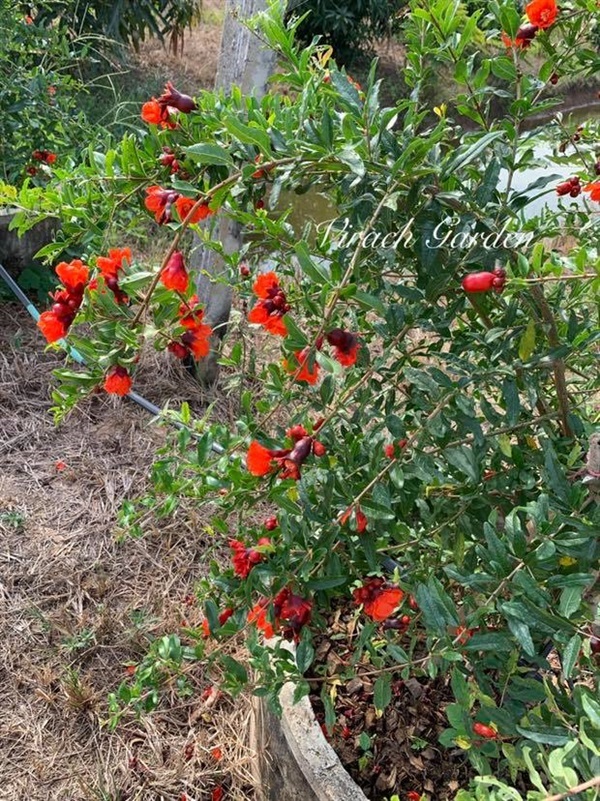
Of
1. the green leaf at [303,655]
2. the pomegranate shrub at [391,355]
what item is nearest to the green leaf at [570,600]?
the pomegranate shrub at [391,355]

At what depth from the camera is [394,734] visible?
114cm

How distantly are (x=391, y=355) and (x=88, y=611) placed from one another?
1077 millimetres

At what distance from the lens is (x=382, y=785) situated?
1069mm

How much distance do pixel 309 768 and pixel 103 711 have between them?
2.07 feet

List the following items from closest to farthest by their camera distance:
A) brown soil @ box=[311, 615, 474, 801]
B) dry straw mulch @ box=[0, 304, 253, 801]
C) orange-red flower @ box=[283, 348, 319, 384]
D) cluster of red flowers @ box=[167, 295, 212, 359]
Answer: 1. orange-red flower @ box=[283, 348, 319, 384]
2. cluster of red flowers @ box=[167, 295, 212, 359]
3. brown soil @ box=[311, 615, 474, 801]
4. dry straw mulch @ box=[0, 304, 253, 801]

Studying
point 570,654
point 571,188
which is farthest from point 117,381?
point 571,188

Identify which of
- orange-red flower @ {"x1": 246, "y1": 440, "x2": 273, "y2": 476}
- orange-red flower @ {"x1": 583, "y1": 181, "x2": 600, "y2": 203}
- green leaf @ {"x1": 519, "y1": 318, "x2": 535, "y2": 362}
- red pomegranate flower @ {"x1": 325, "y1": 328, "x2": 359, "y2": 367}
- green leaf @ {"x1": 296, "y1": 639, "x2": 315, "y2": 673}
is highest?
orange-red flower @ {"x1": 583, "y1": 181, "x2": 600, "y2": 203}

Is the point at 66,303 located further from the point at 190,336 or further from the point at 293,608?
the point at 293,608

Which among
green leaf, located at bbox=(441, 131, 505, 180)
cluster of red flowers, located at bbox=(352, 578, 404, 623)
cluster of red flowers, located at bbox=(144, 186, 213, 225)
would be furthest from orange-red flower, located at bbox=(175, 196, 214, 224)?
cluster of red flowers, located at bbox=(352, 578, 404, 623)

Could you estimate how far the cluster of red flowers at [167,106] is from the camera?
2.67ft

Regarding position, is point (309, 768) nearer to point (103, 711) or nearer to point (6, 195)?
point (103, 711)

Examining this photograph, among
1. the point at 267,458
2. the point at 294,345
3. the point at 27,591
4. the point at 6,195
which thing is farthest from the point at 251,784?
the point at 6,195

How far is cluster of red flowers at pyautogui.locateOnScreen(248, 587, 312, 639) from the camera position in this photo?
89cm

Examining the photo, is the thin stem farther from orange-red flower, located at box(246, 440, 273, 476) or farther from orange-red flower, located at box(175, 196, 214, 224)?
orange-red flower, located at box(175, 196, 214, 224)
